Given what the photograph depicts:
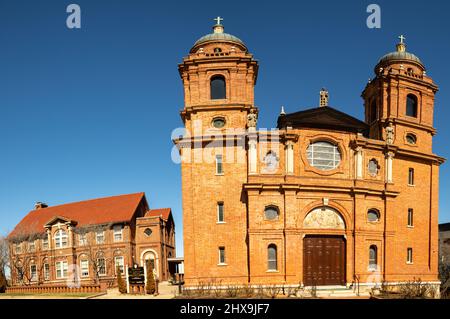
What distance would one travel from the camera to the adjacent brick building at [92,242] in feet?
122

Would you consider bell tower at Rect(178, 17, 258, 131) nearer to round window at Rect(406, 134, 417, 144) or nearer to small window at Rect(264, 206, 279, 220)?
small window at Rect(264, 206, 279, 220)

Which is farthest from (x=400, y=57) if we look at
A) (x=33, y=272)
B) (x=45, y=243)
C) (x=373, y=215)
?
(x=33, y=272)

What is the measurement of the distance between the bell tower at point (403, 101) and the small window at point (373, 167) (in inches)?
94.3

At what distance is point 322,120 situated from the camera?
25.0 m

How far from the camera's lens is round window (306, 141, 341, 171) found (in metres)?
25.0

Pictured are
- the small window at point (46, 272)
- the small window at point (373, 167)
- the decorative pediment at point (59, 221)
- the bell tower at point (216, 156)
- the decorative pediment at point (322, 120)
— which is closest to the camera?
the bell tower at point (216, 156)

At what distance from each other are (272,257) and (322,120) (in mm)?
10984

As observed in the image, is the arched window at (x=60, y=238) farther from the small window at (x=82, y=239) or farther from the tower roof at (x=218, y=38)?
the tower roof at (x=218, y=38)

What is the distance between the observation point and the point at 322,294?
22156mm

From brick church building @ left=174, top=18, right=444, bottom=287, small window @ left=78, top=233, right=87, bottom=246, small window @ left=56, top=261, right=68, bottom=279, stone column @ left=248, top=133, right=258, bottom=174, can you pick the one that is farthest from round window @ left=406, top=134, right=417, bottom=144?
small window @ left=56, top=261, right=68, bottom=279

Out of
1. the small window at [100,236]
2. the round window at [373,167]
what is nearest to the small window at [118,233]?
the small window at [100,236]

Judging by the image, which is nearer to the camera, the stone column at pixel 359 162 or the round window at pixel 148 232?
the stone column at pixel 359 162

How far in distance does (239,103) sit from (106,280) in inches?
993
